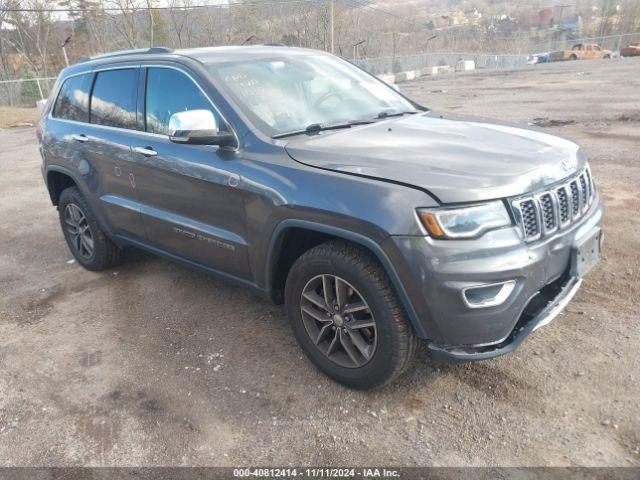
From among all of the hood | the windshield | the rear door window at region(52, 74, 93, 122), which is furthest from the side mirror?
the rear door window at region(52, 74, 93, 122)

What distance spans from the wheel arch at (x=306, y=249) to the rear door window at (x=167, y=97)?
100 cm

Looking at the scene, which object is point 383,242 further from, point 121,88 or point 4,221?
point 4,221

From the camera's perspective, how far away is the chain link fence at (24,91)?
80.5ft

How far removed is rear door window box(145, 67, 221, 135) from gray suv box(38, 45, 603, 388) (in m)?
0.01

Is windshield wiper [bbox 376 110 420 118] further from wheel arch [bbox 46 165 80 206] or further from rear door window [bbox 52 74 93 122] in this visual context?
wheel arch [bbox 46 165 80 206]

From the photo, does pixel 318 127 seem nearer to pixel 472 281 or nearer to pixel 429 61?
pixel 472 281

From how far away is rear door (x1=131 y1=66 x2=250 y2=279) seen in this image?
320 centimetres

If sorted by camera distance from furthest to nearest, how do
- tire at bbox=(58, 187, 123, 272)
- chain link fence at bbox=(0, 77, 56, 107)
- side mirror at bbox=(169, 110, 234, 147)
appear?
chain link fence at bbox=(0, 77, 56, 107) < tire at bbox=(58, 187, 123, 272) < side mirror at bbox=(169, 110, 234, 147)

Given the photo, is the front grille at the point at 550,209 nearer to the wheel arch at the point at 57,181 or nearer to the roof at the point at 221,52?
the roof at the point at 221,52

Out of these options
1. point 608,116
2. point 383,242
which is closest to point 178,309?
point 383,242

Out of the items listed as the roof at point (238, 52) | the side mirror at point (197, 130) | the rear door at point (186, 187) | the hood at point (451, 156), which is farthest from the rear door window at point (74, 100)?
the hood at point (451, 156)

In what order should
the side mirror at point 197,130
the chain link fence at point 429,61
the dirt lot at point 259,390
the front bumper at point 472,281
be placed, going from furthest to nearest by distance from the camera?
the chain link fence at point 429,61 < the side mirror at point 197,130 < the dirt lot at point 259,390 < the front bumper at point 472,281

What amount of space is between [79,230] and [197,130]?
2.50 m

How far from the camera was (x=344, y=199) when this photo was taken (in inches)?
101
